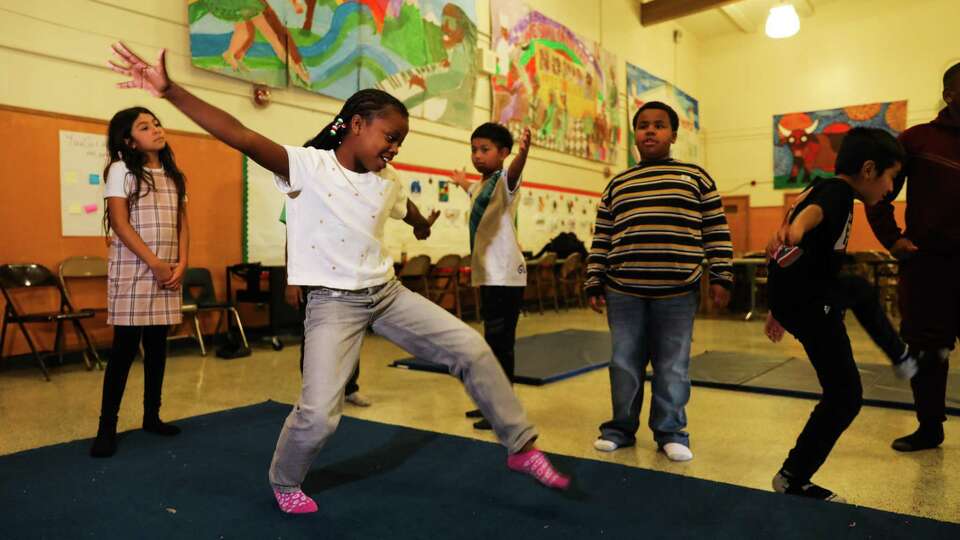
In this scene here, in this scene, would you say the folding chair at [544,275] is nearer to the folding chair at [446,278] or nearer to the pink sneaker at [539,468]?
the folding chair at [446,278]

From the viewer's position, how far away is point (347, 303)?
1966 mm

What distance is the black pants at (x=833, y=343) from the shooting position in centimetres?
193

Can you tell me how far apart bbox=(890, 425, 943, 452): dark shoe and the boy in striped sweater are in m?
0.86

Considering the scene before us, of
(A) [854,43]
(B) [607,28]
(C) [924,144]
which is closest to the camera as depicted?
(C) [924,144]

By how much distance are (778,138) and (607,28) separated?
4.50 metres

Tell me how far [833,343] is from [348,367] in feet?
4.64

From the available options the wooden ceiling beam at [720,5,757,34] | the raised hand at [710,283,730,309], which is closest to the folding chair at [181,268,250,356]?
the raised hand at [710,283,730,309]

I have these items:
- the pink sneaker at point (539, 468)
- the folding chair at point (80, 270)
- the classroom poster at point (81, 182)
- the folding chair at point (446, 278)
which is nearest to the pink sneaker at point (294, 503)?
the pink sneaker at point (539, 468)

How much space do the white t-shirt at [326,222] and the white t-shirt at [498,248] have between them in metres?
1.11

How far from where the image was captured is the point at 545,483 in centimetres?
190

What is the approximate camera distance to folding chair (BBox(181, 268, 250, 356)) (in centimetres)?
540

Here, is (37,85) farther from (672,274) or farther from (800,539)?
(800,539)

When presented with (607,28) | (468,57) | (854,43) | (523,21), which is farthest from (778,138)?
(468,57)

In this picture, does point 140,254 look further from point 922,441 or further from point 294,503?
point 922,441
